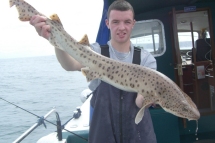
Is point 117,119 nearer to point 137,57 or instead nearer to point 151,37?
point 137,57

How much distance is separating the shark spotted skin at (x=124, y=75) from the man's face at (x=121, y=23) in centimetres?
38

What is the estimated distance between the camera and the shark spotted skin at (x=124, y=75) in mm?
2277

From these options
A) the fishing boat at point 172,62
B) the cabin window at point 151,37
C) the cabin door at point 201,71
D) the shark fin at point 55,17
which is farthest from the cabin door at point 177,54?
the shark fin at point 55,17

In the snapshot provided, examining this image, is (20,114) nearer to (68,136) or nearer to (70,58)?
(68,136)

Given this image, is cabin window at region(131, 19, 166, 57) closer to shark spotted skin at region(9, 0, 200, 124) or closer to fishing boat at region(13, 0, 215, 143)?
fishing boat at region(13, 0, 215, 143)

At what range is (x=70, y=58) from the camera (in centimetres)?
270

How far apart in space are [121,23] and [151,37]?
423 cm

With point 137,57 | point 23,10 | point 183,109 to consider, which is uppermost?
point 23,10

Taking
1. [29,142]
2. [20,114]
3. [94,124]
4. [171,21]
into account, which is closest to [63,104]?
[20,114]

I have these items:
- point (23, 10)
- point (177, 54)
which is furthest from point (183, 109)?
point (177, 54)

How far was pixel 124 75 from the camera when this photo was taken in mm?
2441

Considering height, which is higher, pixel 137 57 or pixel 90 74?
pixel 137 57

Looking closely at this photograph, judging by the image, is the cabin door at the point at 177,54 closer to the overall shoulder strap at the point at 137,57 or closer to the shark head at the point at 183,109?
the overall shoulder strap at the point at 137,57

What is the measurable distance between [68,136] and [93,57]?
298cm
